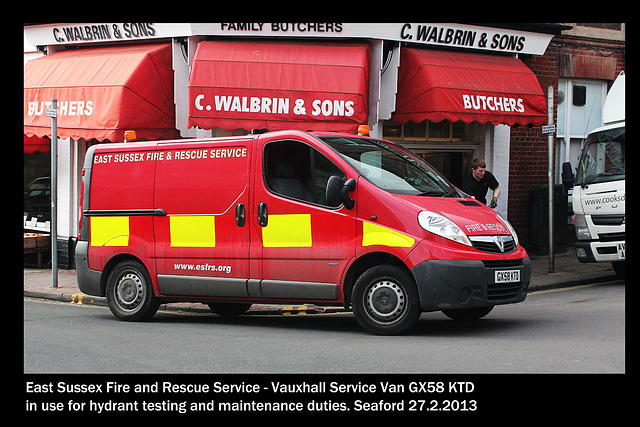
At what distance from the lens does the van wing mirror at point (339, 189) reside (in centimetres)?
833

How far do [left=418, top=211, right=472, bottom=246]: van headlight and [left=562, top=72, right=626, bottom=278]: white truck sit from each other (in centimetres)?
513

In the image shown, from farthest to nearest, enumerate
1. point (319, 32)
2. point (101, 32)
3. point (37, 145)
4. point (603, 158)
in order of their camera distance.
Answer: point (37, 145), point (101, 32), point (319, 32), point (603, 158)

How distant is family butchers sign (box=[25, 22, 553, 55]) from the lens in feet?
47.4

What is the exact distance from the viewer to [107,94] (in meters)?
14.2

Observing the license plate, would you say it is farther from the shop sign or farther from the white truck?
the shop sign

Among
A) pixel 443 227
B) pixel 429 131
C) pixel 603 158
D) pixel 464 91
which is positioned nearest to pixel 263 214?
pixel 443 227

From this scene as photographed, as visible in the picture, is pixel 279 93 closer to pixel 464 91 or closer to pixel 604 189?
pixel 464 91

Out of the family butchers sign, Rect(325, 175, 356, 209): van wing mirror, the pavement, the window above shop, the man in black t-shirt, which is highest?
the family butchers sign

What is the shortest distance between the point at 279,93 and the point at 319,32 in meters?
1.46

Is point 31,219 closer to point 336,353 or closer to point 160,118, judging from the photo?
point 160,118

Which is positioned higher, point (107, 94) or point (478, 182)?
point (107, 94)

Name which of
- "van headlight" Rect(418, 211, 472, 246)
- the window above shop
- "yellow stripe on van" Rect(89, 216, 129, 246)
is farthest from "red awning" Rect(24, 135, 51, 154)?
"van headlight" Rect(418, 211, 472, 246)

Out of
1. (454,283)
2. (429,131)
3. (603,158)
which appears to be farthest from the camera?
(429,131)
